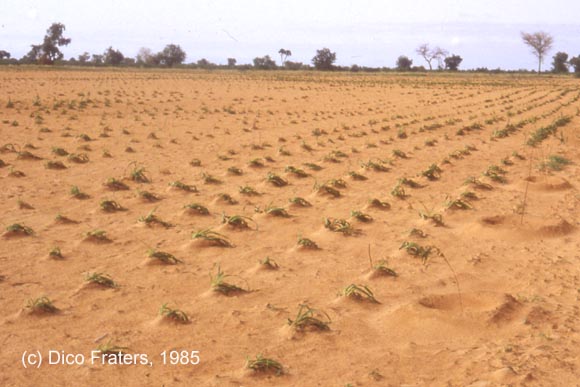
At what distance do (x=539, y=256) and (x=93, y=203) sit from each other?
209 inches

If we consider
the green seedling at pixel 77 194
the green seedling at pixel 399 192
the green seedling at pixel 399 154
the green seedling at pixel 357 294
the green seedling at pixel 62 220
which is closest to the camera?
the green seedling at pixel 357 294

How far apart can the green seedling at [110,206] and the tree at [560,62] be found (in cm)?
9828

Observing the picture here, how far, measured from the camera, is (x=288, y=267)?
5812mm

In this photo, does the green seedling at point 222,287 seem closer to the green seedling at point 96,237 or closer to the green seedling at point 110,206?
the green seedling at point 96,237

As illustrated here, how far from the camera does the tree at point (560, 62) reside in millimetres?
96062

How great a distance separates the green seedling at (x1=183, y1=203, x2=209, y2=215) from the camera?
763 cm

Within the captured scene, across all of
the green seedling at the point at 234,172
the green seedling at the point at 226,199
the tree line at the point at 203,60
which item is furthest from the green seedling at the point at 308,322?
the tree line at the point at 203,60

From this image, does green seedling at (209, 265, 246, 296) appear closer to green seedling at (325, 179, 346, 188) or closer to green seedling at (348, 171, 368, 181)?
green seedling at (325, 179, 346, 188)

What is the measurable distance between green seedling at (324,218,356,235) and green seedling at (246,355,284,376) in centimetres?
305

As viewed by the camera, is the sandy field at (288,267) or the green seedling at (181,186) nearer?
the sandy field at (288,267)

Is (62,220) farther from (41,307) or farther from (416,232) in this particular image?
(416,232)

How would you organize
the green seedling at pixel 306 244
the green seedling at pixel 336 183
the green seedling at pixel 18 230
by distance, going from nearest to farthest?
the green seedling at pixel 306 244, the green seedling at pixel 18 230, the green seedling at pixel 336 183

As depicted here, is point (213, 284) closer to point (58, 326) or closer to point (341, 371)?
point (58, 326)

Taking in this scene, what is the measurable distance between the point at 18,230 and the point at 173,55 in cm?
11630
